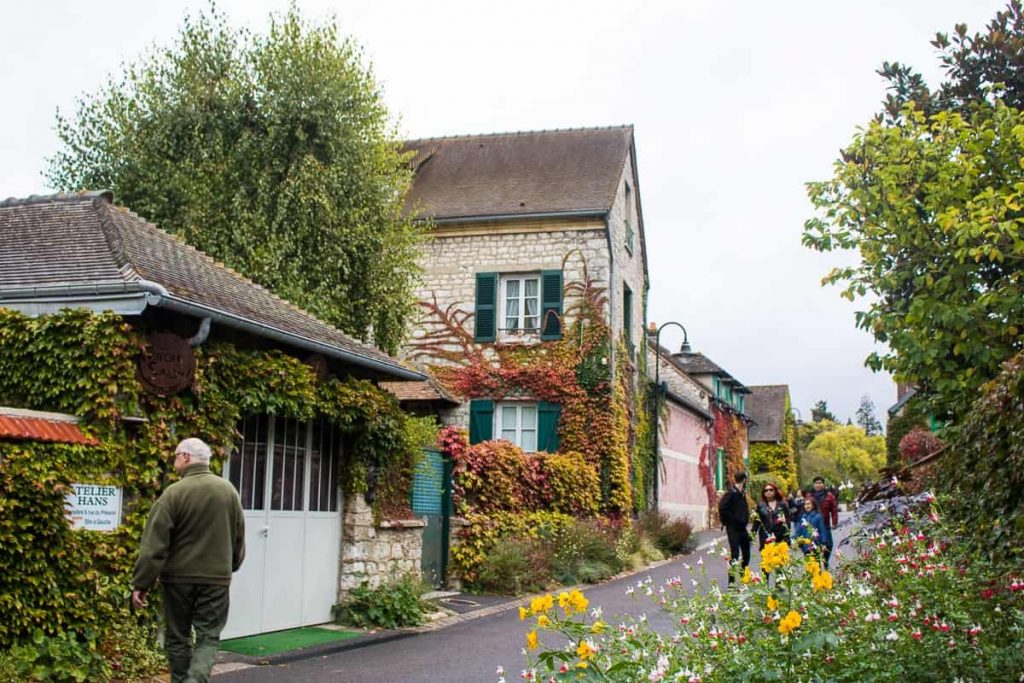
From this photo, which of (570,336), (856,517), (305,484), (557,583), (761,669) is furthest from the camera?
(570,336)

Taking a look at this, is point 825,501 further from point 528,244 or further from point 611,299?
point 528,244

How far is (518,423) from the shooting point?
870 inches

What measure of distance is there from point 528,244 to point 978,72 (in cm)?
1071

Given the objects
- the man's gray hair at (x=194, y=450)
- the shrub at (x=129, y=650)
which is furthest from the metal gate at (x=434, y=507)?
the man's gray hair at (x=194, y=450)

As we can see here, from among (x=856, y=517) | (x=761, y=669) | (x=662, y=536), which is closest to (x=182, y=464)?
(x=761, y=669)

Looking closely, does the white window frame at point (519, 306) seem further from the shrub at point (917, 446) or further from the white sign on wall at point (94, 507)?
the white sign on wall at point (94, 507)

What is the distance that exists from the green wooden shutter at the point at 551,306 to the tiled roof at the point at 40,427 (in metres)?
14.5

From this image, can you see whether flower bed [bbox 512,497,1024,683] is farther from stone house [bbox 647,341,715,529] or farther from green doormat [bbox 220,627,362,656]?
stone house [bbox 647,341,715,529]

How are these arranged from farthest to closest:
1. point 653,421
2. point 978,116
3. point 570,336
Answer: point 653,421 → point 570,336 → point 978,116

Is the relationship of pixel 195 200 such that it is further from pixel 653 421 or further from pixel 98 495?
pixel 653 421

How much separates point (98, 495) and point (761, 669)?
5.80 metres

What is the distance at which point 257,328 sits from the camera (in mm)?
9812

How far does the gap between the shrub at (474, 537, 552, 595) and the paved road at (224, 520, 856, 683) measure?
2.34 meters

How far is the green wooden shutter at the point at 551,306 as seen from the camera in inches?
872
